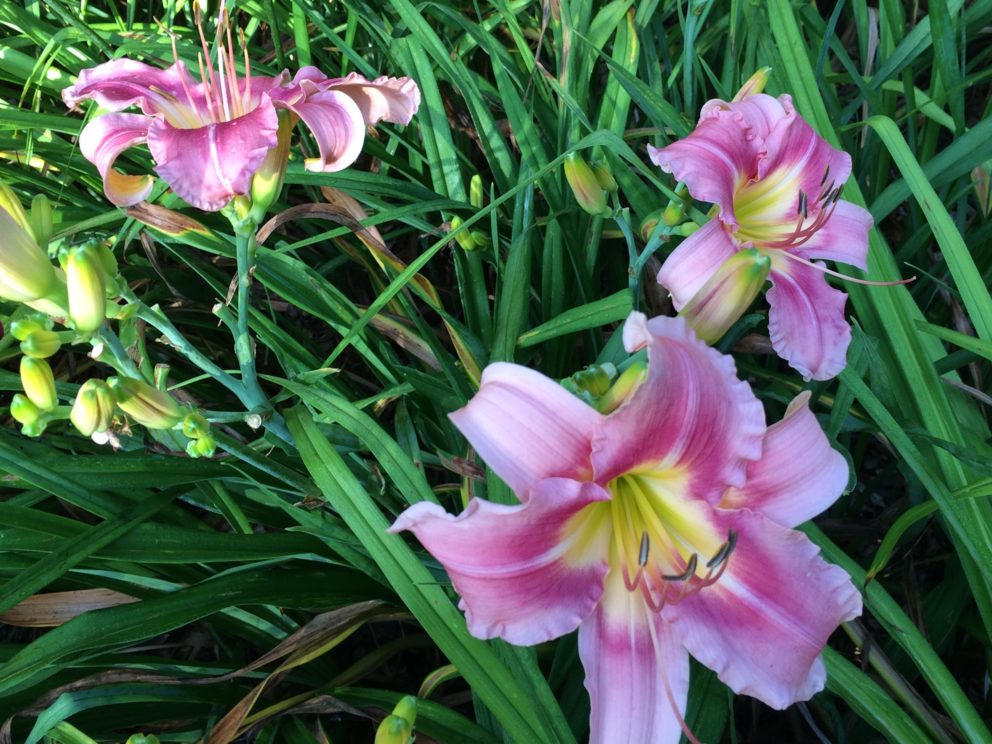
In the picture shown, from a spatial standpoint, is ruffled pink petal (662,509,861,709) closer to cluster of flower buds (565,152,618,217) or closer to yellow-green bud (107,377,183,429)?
cluster of flower buds (565,152,618,217)

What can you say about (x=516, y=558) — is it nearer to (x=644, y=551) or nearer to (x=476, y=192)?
(x=644, y=551)

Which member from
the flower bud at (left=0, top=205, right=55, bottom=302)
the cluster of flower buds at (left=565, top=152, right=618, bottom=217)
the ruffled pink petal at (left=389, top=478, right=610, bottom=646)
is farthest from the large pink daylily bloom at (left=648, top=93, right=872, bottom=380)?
the flower bud at (left=0, top=205, right=55, bottom=302)

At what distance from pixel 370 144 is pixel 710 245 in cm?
78

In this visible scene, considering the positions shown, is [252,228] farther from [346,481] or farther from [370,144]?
[370,144]

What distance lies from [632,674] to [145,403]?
0.56m

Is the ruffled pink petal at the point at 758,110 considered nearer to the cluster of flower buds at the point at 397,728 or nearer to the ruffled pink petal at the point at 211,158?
the ruffled pink petal at the point at 211,158

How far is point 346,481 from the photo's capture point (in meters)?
0.87

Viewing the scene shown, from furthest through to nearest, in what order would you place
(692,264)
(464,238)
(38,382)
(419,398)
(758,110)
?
(419,398) → (464,238) → (758,110) → (692,264) → (38,382)

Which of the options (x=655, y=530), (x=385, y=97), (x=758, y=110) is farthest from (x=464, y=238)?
(x=655, y=530)

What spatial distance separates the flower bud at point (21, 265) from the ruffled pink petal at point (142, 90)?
0.26 meters

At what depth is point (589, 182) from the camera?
0.94 metres

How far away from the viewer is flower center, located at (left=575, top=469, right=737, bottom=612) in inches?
29.6

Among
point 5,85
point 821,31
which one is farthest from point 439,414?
point 5,85

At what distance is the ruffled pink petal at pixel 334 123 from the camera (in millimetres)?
941
